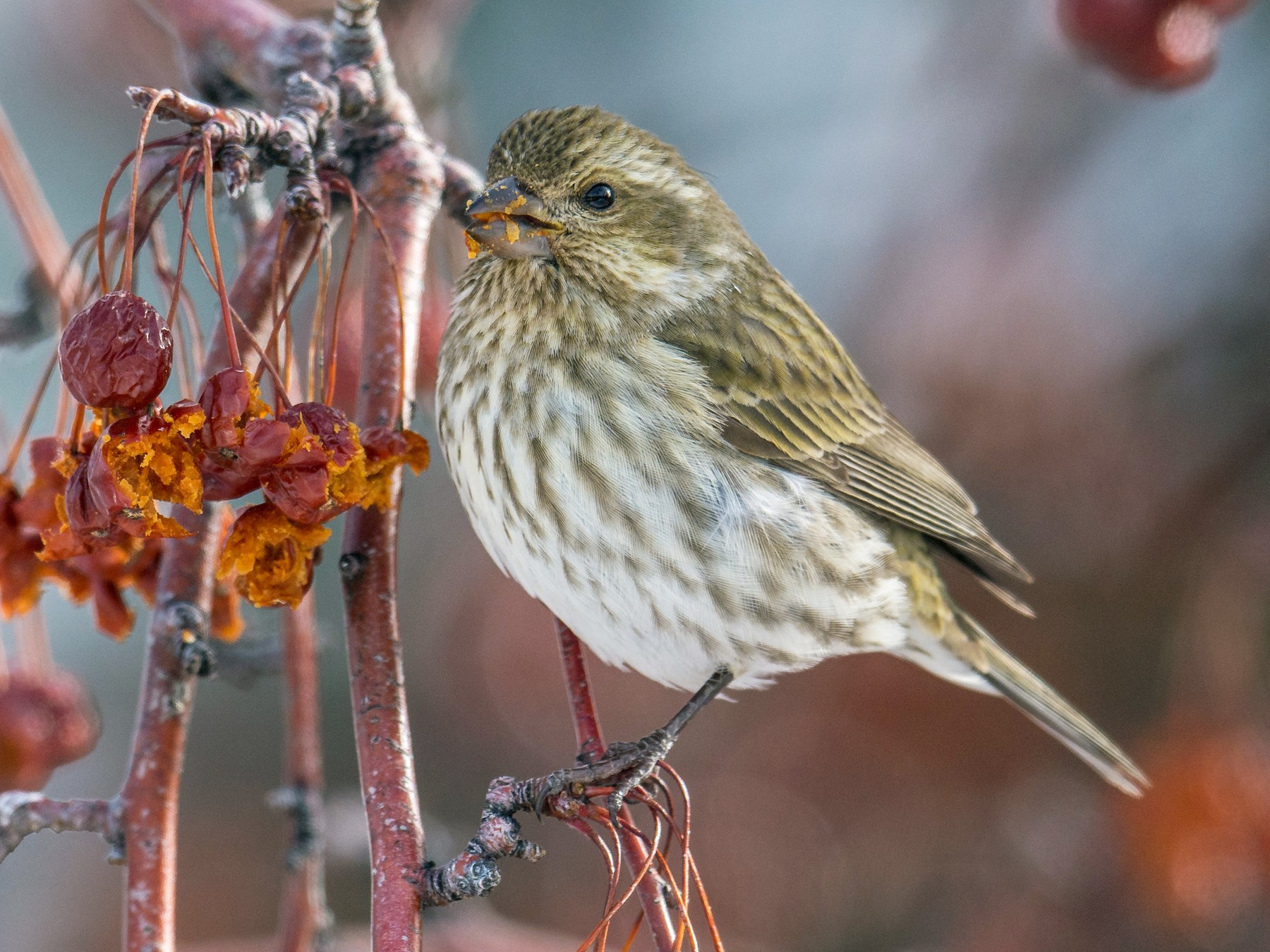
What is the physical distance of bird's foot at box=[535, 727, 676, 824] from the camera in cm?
229

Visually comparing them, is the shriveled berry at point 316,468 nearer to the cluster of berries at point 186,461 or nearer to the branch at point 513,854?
the cluster of berries at point 186,461

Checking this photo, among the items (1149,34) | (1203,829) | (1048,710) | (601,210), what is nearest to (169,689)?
(601,210)

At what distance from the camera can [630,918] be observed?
5195 millimetres

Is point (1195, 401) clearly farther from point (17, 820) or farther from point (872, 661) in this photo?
point (17, 820)

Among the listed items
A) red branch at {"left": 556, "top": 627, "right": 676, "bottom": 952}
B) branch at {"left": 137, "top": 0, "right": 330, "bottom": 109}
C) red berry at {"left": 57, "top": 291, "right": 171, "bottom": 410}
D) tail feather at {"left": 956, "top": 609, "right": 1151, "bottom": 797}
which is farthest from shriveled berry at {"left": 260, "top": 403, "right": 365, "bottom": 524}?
tail feather at {"left": 956, "top": 609, "right": 1151, "bottom": 797}

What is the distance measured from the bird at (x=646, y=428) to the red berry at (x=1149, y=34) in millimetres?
1555

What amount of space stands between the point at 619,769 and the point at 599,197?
137 centimetres

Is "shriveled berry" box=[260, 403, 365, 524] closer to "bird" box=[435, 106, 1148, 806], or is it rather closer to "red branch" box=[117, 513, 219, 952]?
"red branch" box=[117, 513, 219, 952]

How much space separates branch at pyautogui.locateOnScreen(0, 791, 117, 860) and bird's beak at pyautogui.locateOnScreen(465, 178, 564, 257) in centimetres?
139

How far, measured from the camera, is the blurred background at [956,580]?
16.6 ft

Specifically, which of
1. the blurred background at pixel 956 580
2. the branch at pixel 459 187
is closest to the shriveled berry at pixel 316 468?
the branch at pixel 459 187

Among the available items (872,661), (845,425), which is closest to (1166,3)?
(845,425)

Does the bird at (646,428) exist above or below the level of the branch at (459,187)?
below

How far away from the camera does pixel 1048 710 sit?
13.9 feet
